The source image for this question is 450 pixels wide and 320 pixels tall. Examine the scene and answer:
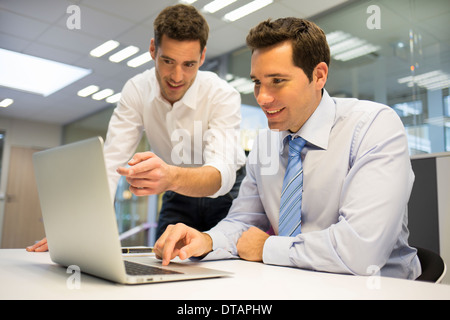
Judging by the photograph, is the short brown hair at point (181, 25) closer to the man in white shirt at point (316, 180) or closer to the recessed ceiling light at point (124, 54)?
the man in white shirt at point (316, 180)

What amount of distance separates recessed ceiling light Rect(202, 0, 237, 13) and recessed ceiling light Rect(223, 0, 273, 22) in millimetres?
144

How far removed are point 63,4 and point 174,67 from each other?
9.00 ft

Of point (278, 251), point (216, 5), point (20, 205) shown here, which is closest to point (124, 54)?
point (216, 5)

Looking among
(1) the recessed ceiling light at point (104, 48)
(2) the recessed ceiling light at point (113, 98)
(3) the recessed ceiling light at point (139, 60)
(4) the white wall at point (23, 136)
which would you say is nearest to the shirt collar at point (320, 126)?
(1) the recessed ceiling light at point (104, 48)

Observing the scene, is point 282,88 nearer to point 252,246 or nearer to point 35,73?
point 252,246

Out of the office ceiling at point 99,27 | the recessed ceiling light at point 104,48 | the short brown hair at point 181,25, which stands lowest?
the short brown hair at point 181,25

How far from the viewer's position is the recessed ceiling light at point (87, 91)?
235 inches

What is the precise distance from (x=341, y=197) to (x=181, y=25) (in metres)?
0.92

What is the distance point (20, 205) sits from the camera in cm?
776

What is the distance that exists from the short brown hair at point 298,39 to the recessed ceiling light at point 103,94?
17.3 ft

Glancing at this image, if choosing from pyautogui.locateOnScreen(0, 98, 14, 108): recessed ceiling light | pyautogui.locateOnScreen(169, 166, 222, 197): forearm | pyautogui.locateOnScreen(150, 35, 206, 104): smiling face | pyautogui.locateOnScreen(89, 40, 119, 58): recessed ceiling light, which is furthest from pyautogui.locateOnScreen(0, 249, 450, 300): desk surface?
pyautogui.locateOnScreen(0, 98, 14, 108): recessed ceiling light

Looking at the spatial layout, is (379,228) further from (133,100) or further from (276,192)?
(133,100)

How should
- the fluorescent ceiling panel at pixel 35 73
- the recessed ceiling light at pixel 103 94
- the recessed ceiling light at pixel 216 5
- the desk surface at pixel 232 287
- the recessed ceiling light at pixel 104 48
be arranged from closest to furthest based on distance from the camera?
the desk surface at pixel 232 287, the recessed ceiling light at pixel 216 5, the recessed ceiling light at pixel 104 48, the fluorescent ceiling panel at pixel 35 73, the recessed ceiling light at pixel 103 94
